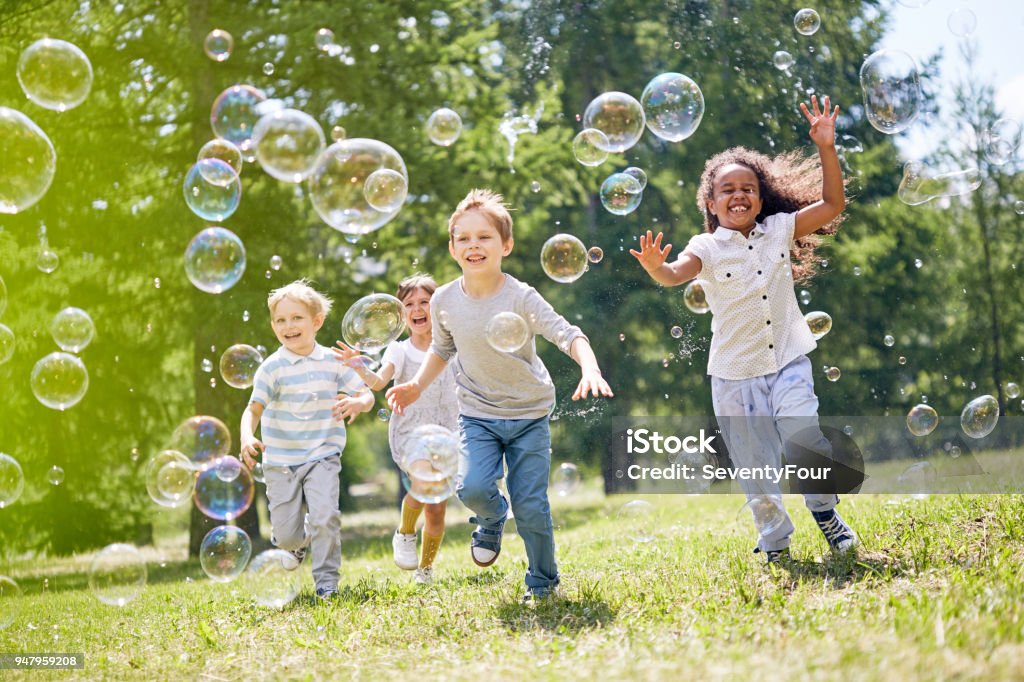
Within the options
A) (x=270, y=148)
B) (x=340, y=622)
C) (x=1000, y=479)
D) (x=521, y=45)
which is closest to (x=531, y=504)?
(x=340, y=622)

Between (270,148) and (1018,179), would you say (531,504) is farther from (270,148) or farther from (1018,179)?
(1018,179)

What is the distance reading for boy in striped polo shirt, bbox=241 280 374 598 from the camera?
202 inches

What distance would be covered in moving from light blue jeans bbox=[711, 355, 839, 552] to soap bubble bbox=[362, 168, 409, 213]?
2.08 metres

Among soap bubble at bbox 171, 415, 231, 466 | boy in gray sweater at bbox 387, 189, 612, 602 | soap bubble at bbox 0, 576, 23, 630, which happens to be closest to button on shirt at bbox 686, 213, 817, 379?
boy in gray sweater at bbox 387, 189, 612, 602

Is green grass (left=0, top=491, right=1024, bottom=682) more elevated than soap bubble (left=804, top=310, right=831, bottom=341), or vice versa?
soap bubble (left=804, top=310, right=831, bottom=341)

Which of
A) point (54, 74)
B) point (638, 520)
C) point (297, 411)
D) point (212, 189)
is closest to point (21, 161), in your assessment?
point (54, 74)

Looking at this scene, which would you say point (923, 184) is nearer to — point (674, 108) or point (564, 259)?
point (674, 108)

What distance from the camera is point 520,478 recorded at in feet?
14.5

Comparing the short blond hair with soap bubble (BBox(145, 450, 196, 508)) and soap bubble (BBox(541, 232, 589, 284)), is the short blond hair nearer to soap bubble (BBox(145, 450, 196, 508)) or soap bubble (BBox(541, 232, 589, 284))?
soap bubble (BBox(145, 450, 196, 508))

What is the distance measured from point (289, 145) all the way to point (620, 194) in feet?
7.06

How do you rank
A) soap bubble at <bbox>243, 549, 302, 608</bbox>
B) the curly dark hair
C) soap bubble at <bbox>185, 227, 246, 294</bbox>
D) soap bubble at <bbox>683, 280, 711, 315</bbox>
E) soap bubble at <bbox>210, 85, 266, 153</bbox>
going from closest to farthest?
soap bubble at <bbox>243, 549, 302, 608</bbox>, the curly dark hair, soap bubble at <bbox>185, 227, 246, 294</bbox>, soap bubble at <bbox>683, 280, 711, 315</bbox>, soap bubble at <bbox>210, 85, 266, 153</bbox>

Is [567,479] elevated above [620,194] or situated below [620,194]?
below

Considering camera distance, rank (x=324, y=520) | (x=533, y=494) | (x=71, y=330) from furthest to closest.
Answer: (x=71, y=330) → (x=324, y=520) → (x=533, y=494)

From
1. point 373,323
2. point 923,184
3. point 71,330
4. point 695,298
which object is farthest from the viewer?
point 71,330
